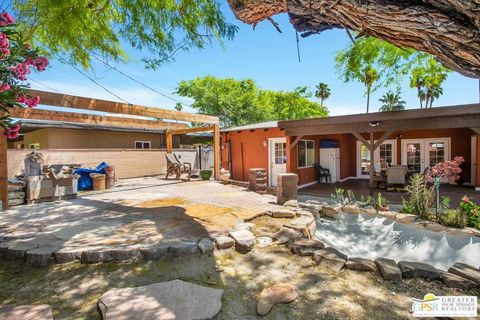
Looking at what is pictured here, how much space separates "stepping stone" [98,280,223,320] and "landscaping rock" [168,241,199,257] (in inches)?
23.8

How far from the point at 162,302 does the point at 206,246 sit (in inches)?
43.8

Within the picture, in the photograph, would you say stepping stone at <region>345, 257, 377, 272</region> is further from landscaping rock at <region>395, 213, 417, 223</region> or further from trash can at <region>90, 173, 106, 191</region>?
trash can at <region>90, 173, 106, 191</region>

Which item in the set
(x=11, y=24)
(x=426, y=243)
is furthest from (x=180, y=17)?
(x=426, y=243)

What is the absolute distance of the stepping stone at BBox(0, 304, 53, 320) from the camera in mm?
2088

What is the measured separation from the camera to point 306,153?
10672 mm

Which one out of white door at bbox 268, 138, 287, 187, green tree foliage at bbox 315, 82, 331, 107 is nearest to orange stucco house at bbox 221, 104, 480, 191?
white door at bbox 268, 138, 287, 187

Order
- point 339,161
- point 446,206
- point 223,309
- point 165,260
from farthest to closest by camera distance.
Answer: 1. point 339,161
2. point 446,206
3. point 165,260
4. point 223,309

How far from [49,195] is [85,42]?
4434mm

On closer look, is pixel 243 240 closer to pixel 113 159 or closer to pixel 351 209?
pixel 351 209

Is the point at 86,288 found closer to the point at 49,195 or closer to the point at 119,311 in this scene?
the point at 119,311

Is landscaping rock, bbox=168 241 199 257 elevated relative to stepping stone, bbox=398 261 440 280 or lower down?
elevated

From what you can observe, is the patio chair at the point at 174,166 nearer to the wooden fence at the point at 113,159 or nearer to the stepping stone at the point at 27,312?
the wooden fence at the point at 113,159

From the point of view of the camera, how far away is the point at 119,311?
85.2 inches

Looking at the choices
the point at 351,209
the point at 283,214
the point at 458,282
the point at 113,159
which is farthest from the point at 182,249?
the point at 113,159
